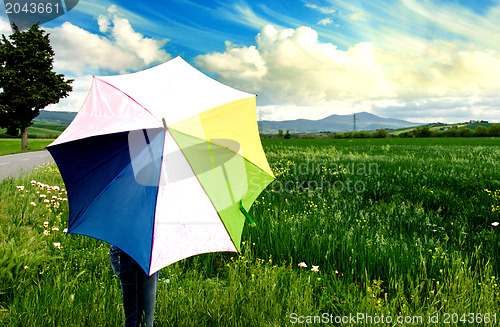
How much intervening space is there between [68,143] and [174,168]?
73 cm

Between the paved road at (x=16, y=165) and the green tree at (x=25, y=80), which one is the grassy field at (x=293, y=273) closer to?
the paved road at (x=16, y=165)

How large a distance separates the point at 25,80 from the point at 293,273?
1490 inches

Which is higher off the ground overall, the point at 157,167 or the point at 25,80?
the point at 25,80

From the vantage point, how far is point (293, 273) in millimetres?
3369

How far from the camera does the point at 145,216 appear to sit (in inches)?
69.6

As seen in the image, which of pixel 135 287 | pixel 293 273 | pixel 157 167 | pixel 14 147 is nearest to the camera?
pixel 157 167

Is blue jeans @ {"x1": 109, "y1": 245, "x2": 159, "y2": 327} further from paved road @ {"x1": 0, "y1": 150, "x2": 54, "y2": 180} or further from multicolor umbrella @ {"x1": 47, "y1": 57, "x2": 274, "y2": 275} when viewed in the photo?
paved road @ {"x1": 0, "y1": 150, "x2": 54, "y2": 180}

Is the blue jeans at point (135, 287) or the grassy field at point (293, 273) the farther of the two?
the grassy field at point (293, 273)

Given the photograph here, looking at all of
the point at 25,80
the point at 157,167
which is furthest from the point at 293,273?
the point at 25,80

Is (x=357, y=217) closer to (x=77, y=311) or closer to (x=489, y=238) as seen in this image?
(x=489, y=238)

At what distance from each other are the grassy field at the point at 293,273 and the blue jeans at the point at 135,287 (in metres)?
0.75

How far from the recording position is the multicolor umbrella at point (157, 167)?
5.81 feet

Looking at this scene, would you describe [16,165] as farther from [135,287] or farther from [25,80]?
[25,80]

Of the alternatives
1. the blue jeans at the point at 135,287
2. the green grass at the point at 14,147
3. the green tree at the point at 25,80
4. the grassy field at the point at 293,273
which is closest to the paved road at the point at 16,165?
the grassy field at the point at 293,273
